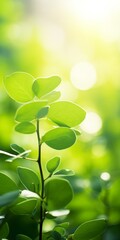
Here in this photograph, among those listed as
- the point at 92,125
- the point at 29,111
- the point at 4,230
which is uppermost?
the point at 29,111

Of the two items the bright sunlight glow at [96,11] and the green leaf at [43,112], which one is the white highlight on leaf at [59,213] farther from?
the bright sunlight glow at [96,11]

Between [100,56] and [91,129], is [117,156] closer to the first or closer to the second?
[91,129]

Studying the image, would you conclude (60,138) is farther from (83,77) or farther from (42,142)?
(83,77)

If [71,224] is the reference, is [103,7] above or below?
above

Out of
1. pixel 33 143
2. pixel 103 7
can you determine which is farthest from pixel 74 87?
pixel 103 7

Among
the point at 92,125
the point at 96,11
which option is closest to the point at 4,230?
the point at 92,125

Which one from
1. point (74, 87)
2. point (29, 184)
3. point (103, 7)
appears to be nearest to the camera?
point (29, 184)
